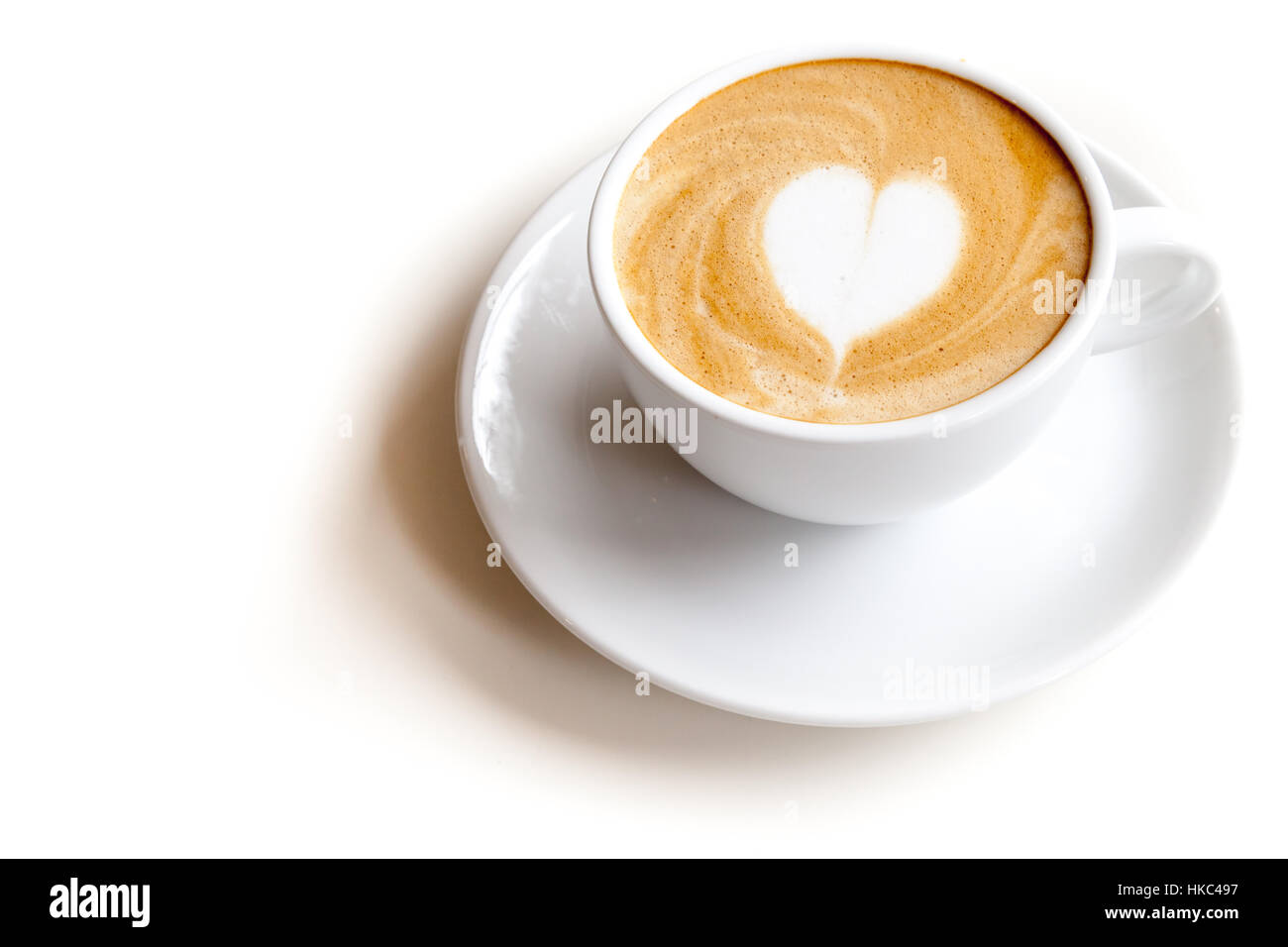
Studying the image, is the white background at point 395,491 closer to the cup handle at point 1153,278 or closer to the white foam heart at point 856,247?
the cup handle at point 1153,278

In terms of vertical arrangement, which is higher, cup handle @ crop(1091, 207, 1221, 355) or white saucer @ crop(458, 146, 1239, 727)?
cup handle @ crop(1091, 207, 1221, 355)

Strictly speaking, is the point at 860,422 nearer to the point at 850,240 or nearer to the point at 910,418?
the point at 910,418

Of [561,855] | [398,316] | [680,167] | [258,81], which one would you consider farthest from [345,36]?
[561,855]

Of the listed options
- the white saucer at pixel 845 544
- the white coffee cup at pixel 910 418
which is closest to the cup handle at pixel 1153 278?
the white coffee cup at pixel 910 418

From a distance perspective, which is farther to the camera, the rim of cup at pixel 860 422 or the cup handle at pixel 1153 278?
the cup handle at pixel 1153 278

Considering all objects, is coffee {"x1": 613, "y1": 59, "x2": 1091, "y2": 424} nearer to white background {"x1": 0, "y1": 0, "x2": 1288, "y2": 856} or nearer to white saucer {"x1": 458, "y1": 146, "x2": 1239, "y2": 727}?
white saucer {"x1": 458, "y1": 146, "x2": 1239, "y2": 727}

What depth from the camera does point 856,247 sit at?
144cm

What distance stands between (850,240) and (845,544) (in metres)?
0.38

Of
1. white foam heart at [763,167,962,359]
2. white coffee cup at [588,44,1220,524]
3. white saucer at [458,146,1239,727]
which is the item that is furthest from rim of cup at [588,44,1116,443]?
white saucer at [458,146,1239,727]

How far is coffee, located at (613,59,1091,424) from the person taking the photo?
1371 mm

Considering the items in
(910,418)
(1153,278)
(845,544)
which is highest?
(1153,278)

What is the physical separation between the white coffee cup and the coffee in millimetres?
18

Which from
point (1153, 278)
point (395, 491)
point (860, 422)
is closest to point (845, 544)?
point (860, 422)

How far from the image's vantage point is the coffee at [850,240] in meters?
1.37
